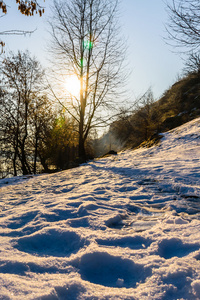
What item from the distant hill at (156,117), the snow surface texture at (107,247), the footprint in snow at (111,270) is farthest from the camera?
the distant hill at (156,117)

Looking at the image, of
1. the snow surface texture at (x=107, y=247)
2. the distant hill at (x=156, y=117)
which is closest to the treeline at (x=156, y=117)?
the distant hill at (x=156, y=117)

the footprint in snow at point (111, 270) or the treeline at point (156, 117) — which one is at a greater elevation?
the treeline at point (156, 117)

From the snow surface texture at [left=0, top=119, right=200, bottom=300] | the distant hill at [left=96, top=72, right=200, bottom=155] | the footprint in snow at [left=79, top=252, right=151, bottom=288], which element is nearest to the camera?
the snow surface texture at [left=0, top=119, right=200, bottom=300]

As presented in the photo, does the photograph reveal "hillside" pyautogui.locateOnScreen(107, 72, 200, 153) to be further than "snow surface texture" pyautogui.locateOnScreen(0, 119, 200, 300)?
Yes

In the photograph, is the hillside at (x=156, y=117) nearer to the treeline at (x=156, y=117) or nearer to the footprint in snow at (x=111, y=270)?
the treeline at (x=156, y=117)

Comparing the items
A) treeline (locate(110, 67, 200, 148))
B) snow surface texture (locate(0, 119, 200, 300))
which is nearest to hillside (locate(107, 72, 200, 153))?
treeline (locate(110, 67, 200, 148))

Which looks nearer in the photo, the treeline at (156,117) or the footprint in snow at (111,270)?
the footprint in snow at (111,270)

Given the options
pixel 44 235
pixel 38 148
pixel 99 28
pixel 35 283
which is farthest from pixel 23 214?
pixel 38 148

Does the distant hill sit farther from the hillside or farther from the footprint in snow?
the footprint in snow

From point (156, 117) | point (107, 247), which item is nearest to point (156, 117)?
point (156, 117)

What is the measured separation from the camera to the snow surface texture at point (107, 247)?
114 centimetres

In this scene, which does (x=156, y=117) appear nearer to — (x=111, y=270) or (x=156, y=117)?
(x=156, y=117)

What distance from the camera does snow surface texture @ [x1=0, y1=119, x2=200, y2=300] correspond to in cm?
114

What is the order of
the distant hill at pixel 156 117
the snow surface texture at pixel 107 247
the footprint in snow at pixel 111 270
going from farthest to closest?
the distant hill at pixel 156 117 < the footprint in snow at pixel 111 270 < the snow surface texture at pixel 107 247
